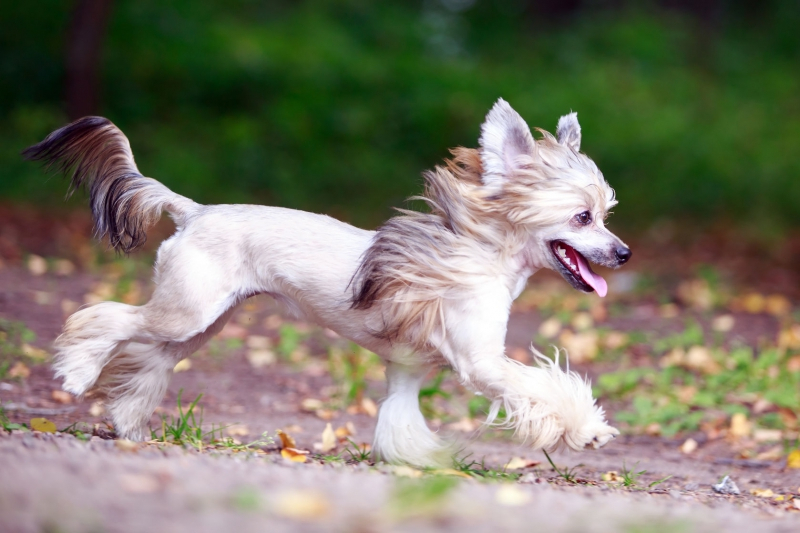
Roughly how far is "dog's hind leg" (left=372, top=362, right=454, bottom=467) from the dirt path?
0.45 ft

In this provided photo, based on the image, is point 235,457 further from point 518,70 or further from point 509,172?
point 518,70

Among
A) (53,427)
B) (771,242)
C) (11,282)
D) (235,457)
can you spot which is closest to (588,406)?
(235,457)

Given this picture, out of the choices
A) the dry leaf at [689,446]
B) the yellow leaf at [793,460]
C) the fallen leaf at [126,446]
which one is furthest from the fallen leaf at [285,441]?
the yellow leaf at [793,460]

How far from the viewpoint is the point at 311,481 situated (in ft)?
10.8

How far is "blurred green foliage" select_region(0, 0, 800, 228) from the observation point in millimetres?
15367

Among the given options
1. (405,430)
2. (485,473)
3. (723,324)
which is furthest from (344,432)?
(723,324)

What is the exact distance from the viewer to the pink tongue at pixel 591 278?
4.30 m

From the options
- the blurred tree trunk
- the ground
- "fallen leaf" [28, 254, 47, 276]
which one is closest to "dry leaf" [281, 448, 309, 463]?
the ground

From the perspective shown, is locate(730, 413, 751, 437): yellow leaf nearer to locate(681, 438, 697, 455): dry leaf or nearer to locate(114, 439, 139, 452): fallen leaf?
locate(681, 438, 697, 455): dry leaf

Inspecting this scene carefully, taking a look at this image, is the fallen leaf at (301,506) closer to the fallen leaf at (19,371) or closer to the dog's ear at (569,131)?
the dog's ear at (569,131)

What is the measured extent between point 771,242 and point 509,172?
1038 centimetres

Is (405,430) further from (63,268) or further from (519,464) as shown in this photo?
(63,268)

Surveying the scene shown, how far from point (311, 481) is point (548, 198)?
5.61ft

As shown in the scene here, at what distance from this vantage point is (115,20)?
17078mm
